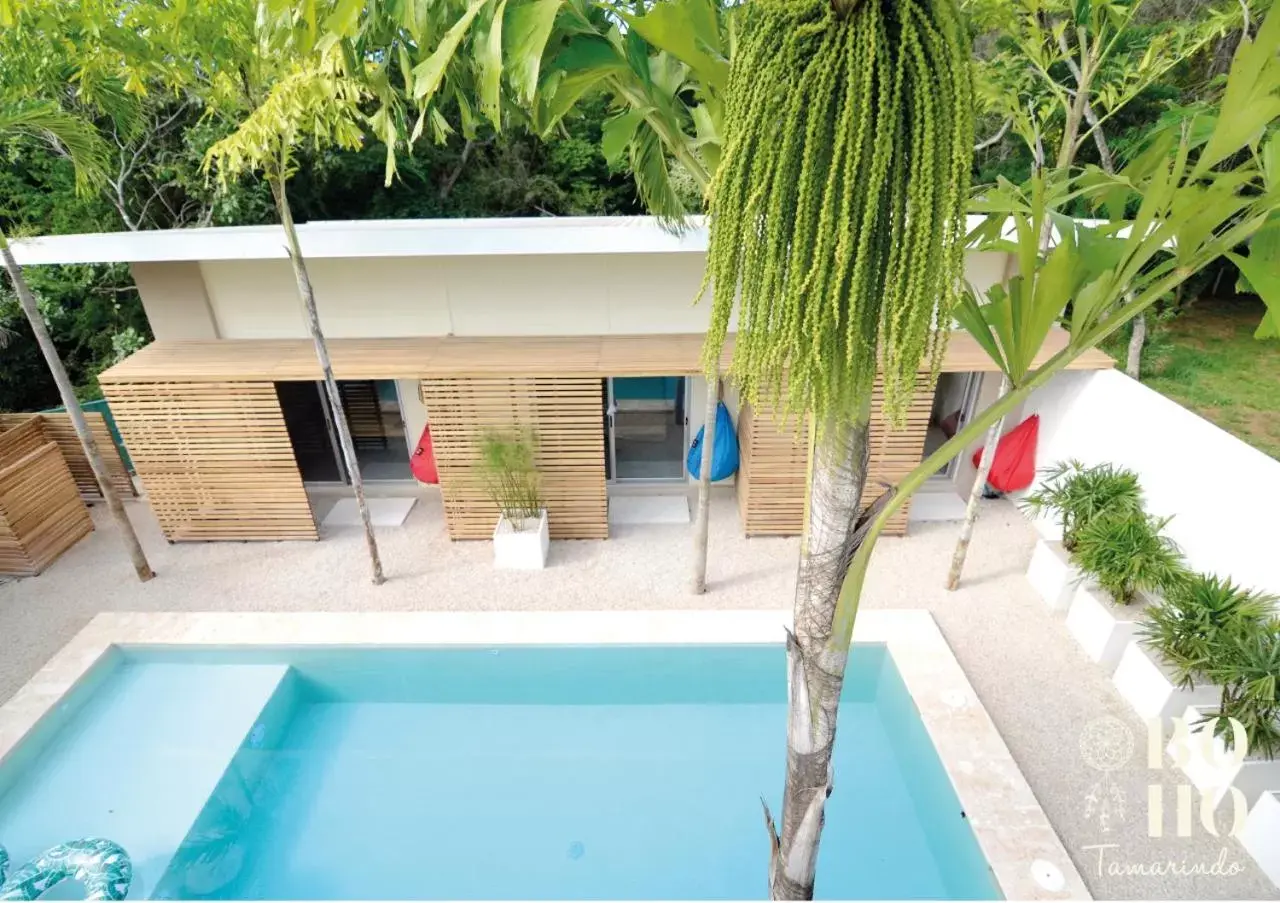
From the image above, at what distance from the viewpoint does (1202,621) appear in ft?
18.6

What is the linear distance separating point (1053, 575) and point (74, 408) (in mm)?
10966

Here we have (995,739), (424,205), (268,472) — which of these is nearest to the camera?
(995,739)

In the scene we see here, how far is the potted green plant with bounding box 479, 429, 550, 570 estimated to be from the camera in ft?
26.7

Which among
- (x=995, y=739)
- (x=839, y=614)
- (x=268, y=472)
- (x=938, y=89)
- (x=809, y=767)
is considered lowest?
(x=995, y=739)

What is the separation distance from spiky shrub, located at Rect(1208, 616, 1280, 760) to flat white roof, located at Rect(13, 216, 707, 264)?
590 centimetres

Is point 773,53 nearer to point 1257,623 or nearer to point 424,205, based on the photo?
point 1257,623

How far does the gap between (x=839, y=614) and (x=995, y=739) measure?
4.48 m

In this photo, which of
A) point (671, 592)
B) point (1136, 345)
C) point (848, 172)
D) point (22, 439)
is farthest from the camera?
point (1136, 345)

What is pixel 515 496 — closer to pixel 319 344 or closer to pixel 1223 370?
pixel 319 344

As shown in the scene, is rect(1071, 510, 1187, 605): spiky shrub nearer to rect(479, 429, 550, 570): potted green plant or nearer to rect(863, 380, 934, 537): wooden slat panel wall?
Result: rect(863, 380, 934, 537): wooden slat panel wall

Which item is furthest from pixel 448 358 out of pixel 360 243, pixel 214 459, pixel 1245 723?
pixel 1245 723

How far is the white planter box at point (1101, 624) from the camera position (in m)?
6.47

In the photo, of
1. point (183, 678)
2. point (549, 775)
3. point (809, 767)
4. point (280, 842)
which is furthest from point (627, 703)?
point (183, 678)

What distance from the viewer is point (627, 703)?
6844 millimetres
